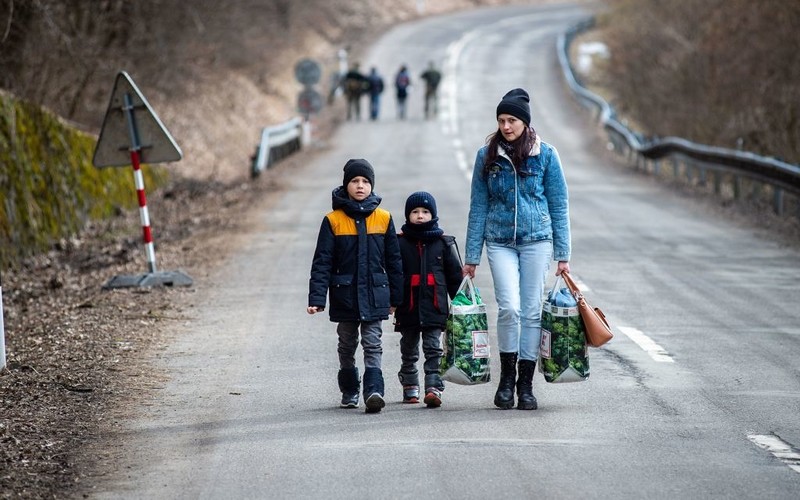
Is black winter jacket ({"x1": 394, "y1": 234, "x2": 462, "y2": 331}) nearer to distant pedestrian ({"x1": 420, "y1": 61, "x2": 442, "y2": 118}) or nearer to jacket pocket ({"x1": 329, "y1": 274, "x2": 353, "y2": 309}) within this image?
jacket pocket ({"x1": 329, "y1": 274, "x2": 353, "y2": 309})

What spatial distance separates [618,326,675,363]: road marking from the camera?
9.41 m

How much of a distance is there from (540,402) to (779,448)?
1.72 meters

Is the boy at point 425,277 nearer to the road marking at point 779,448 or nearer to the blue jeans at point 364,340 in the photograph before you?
the blue jeans at point 364,340

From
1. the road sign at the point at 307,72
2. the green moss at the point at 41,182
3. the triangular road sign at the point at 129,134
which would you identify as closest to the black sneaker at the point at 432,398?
the triangular road sign at the point at 129,134

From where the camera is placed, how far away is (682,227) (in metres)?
18.8

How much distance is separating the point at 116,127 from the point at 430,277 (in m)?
6.28

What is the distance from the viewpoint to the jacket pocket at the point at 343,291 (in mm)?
7824

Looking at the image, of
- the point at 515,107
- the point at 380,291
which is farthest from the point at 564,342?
the point at 515,107

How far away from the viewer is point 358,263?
7.80 meters

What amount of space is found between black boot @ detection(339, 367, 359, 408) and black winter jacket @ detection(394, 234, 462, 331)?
41cm

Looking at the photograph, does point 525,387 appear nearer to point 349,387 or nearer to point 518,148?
point 349,387

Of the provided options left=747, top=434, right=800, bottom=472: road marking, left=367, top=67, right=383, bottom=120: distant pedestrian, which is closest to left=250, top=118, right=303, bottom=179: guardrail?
left=367, top=67, right=383, bottom=120: distant pedestrian

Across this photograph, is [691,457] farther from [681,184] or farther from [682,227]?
[681,184]

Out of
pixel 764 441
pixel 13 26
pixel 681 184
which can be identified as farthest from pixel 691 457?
pixel 681 184
